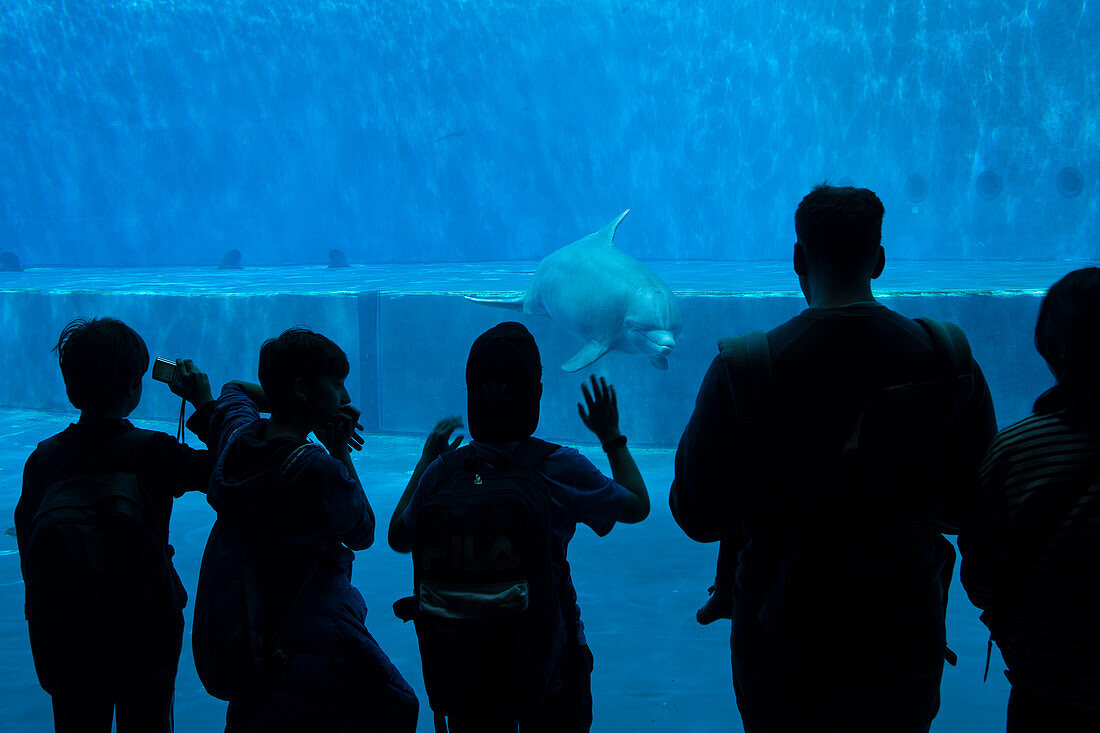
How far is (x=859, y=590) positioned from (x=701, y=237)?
30912 mm

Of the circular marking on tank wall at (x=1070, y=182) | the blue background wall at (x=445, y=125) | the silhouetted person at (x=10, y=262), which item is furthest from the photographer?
the blue background wall at (x=445, y=125)

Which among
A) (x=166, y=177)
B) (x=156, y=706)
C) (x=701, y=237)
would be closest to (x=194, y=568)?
(x=156, y=706)

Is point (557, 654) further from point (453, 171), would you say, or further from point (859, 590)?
point (453, 171)

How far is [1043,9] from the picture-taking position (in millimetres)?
21109

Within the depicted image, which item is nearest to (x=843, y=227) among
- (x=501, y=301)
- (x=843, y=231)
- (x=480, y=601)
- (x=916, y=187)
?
(x=843, y=231)

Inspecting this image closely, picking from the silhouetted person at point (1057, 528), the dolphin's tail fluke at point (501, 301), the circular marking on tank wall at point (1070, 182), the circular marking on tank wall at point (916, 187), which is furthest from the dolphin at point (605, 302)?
the circular marking on tank wall at point (916, 187)

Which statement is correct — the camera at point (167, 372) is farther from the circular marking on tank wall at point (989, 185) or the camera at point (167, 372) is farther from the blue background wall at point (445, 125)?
the blue background wall at point (445, 125)

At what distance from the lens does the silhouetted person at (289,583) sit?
6.25 feet

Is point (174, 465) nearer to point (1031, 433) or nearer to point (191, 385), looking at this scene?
point (191, 385)

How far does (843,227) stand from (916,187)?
79.0 ft

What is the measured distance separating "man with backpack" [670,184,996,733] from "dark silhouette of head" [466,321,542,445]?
42 cm

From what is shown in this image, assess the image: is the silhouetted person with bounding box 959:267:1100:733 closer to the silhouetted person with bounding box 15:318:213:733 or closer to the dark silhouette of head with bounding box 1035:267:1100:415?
the dark silhouette of head with bounding box 1035:267:1100:415

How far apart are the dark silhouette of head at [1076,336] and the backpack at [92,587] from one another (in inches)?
86.2

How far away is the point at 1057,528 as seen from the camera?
1.53 metres
